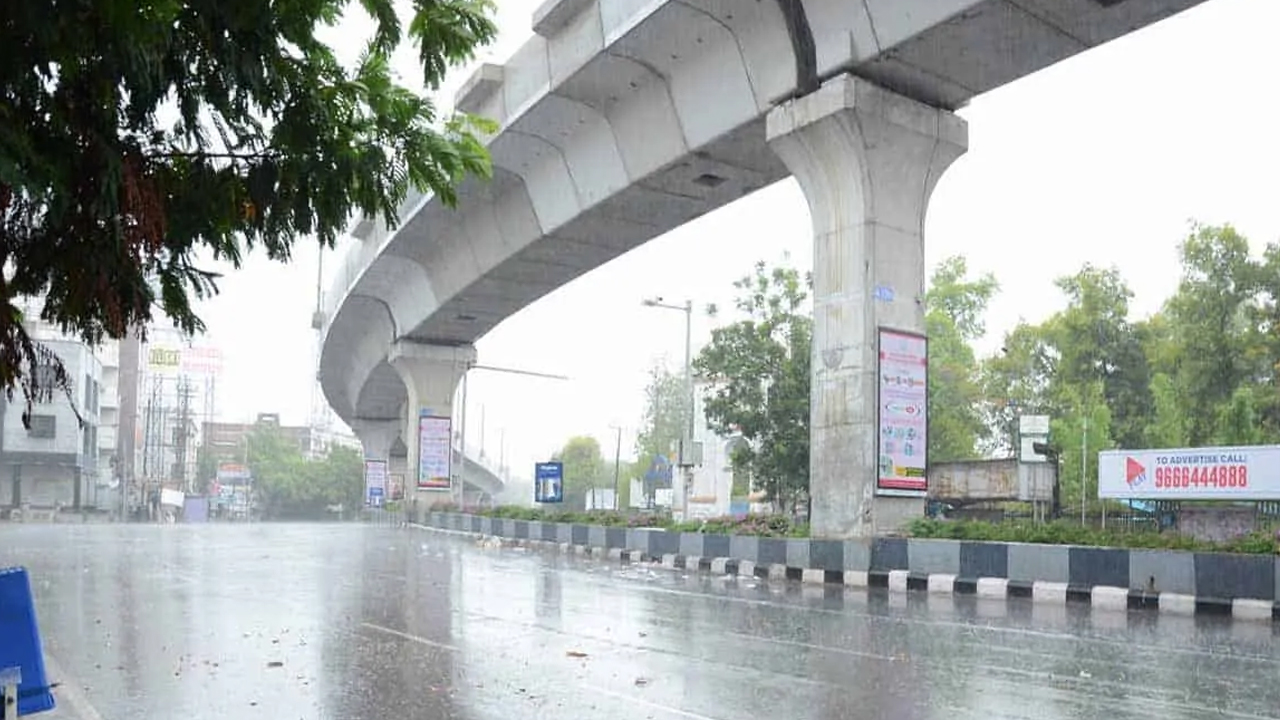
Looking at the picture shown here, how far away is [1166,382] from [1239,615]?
35843mm

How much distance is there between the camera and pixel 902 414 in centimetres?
2041

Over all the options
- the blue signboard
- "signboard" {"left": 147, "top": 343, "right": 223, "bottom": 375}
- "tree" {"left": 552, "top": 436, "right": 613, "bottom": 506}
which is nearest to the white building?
"signboard" {"left": 147, "top": 343, "right": 223, "bottom": 375}

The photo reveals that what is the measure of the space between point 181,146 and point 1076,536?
15.9m

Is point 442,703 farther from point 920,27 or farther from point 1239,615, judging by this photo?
point 920,27

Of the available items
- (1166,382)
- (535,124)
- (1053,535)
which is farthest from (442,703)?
(1166,382)

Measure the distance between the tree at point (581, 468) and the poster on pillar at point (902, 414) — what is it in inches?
3304

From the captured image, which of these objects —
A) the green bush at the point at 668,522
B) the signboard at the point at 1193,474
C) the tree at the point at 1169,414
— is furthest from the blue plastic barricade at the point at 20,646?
the tree at the point at 1169,414

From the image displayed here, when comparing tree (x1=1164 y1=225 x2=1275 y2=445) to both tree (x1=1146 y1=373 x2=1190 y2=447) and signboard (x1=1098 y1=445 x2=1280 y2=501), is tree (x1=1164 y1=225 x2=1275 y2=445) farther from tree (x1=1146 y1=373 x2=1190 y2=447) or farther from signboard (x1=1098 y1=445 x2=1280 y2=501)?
signboard (x1=1098 y1=445 x2=1280 y2=501)

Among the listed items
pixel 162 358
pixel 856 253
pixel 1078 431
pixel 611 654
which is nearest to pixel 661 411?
pixel 1078 431

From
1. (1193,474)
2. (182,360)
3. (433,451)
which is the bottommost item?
(1193,474)

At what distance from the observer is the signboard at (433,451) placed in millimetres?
50938

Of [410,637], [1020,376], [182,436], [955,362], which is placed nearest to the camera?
[410,637]

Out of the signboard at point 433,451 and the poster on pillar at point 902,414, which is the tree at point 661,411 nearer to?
the signboard at point 433,451

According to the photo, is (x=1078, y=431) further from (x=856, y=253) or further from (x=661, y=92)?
(x=856, y=253)
